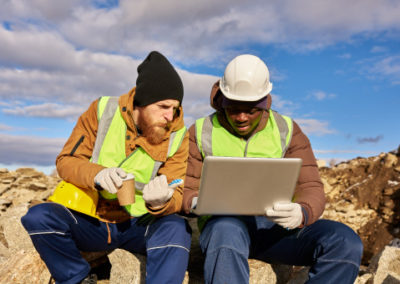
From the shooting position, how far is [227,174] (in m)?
2.71

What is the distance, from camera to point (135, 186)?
3404 mm

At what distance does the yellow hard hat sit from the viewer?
324 centimetres

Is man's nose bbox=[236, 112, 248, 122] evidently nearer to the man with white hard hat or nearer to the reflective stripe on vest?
the man with white hard hat

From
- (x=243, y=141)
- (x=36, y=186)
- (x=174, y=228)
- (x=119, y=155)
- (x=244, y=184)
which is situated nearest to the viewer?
(x=244, y=184)

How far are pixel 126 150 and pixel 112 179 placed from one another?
20.6 inches

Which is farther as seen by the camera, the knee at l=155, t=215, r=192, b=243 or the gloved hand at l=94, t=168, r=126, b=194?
the knee at l=155, t=215, r=192, b=243

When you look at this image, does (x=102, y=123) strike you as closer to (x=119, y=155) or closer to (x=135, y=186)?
(x=119, y=155)

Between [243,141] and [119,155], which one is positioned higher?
[243,141]

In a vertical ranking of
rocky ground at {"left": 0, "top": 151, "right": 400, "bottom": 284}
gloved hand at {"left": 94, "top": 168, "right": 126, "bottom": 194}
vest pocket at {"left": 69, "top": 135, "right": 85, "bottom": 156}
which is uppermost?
vest pocket at {"left": 69, "top": 135, "right": 85, "bottom": 156}

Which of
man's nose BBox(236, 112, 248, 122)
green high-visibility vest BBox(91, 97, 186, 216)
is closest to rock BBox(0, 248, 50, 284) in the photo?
green high-visibility vest BBox(91, 97, 186, 216)

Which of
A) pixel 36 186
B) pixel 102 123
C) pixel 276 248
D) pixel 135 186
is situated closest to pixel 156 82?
pixel 102 123

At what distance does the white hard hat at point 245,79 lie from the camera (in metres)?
3.39

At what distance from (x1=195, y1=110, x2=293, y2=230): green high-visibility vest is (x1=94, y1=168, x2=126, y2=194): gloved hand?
900 mm

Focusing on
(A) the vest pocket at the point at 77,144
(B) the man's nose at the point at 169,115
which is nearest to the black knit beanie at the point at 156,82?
(B) the man's nose at the point at 169,115
